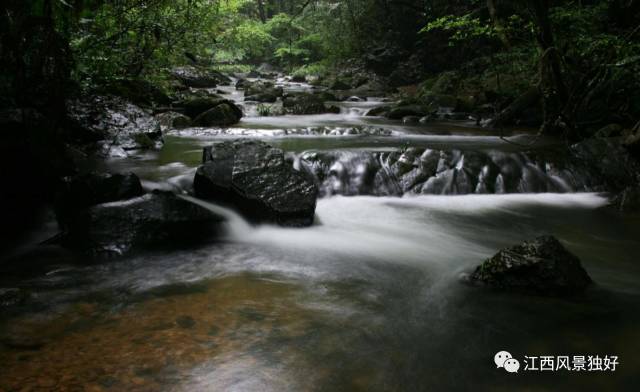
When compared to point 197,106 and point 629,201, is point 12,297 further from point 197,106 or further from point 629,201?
point 197,106

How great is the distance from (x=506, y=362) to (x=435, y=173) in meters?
4.93

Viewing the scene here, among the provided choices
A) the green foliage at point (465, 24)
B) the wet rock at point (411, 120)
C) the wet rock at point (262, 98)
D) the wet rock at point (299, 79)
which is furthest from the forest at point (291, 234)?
the wet rock at point (299, 79)

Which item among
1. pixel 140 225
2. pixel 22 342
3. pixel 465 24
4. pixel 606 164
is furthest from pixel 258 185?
pixel 465 24

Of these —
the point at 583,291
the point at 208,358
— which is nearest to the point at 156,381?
the point at 208,358

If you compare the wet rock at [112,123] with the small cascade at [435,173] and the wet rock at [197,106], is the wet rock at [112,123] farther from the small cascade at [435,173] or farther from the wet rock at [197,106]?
the small cascade at [435,173]

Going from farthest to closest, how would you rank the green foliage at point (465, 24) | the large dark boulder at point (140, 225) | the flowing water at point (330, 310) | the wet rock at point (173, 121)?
the wet rock at point (173, 121), the green foliage at point (465, 24), the large dark boulder at point (140, 225), the flowing water at point (330, 310)

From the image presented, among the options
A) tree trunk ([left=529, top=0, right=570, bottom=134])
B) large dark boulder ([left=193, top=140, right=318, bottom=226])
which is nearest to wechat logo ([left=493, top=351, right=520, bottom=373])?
tree trunk ([left=529, top=0, right=570, bottom=134])

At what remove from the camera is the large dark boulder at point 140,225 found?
4.33 m

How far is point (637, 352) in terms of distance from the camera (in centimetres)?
261

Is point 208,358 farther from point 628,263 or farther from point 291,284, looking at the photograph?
point 628,263

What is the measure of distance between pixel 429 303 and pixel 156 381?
214cm

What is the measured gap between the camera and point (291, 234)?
510 cm

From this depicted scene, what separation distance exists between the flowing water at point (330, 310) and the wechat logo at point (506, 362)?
0.15ft

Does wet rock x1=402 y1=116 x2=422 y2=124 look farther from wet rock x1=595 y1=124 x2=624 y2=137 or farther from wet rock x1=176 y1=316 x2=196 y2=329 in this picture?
wet rock x1=176 y1=316 x2=196 y2=329
